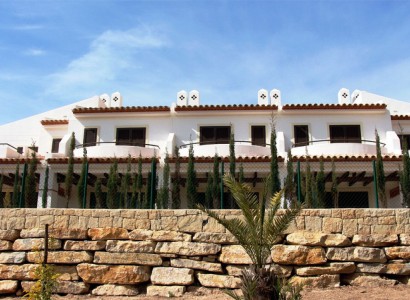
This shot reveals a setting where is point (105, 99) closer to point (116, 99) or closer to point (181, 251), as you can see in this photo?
point (116, 99)

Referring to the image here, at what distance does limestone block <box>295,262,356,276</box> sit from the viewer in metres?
10.0

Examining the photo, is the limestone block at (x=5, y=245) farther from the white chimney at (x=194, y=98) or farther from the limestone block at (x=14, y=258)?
the white chimney at (x=194, y=98)

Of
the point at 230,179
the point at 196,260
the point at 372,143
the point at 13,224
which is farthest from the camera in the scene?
the point at 372,143

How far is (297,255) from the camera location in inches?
397

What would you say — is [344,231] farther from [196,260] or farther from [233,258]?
[196,260]

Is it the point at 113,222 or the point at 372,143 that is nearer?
the point at 113,222

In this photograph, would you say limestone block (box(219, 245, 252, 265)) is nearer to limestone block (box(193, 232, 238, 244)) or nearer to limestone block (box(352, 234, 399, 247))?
limestone block (box(193, 232, 238, 244))

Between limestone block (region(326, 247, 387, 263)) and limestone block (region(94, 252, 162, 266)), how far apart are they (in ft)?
13.3

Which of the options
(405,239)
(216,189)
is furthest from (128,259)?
(405,239)

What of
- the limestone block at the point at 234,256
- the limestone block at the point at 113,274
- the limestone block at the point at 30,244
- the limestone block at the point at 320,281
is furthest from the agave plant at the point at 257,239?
the limestone block at the point at 30,244

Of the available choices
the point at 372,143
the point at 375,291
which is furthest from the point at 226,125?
the point at 375,291

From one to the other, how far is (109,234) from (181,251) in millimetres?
1836

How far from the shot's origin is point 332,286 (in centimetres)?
997

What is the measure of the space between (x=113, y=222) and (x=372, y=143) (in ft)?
49.9
